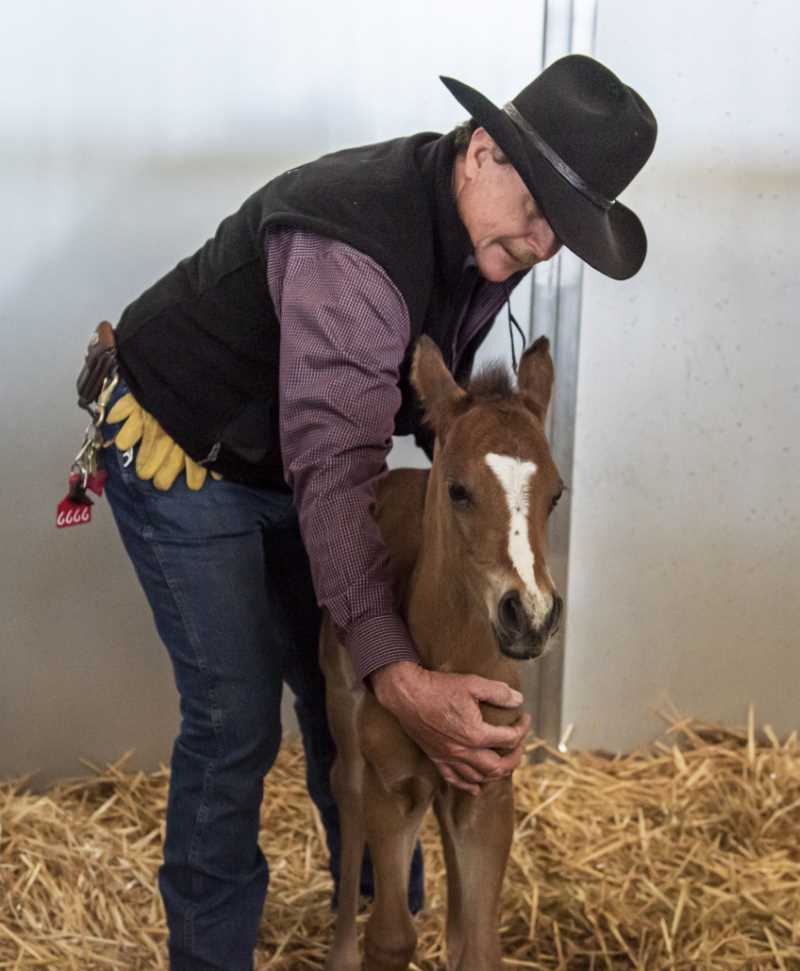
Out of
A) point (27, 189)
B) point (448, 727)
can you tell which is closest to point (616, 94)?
point (448, 727)

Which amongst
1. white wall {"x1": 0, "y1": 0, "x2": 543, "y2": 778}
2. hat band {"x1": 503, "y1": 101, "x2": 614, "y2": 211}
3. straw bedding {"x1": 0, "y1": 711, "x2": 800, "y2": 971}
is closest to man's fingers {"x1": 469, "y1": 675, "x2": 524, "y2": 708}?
hat band {"x1": 503, "y1": 101, "x2": 614, "y2": 211}

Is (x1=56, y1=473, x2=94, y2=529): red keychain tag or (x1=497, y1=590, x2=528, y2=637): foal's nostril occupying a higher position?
(x1=497, y1=590, x2=528, y2=637): foal's nostril

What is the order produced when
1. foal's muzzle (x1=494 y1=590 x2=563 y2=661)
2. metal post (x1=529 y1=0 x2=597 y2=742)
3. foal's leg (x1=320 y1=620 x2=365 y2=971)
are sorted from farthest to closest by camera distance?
1. metal post (x1=529 y1=0 x2=597 y2=742)
2. foal's leg (x1=320 y1=620 x2=365 y2=971)
3. foal's muzzle (x1=494 y1=590 x2=563 y2=661)

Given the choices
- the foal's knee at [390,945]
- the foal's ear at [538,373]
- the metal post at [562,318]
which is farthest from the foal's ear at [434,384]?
the metal post at [562,318]

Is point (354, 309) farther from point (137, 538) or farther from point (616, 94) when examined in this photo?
point (137, 538)

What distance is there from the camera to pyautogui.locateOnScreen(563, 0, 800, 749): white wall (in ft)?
10.4

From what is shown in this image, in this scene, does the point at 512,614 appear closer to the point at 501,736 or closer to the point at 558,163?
the point at 501,736

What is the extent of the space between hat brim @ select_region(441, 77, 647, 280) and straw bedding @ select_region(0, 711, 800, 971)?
1.52 meters

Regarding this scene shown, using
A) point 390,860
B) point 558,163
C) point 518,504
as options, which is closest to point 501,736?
point 518,504

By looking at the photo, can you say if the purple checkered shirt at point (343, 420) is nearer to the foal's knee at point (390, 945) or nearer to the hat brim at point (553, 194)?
the hat brim at point (553, 194)

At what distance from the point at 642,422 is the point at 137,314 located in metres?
1.53

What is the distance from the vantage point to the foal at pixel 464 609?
182 cm

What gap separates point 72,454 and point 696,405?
5.29 ft

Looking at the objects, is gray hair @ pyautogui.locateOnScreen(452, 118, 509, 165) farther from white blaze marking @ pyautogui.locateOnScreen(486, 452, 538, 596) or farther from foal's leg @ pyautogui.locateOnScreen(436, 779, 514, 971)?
foal's leg @ pyautogui.locateOnScreen(436, 779, 514, 971)
